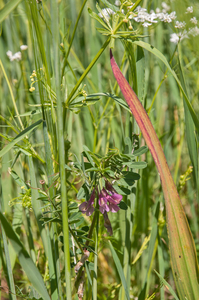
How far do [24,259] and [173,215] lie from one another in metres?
0.24

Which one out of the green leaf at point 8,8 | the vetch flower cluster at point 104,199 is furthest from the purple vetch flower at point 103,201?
the green leaf at point 8,8

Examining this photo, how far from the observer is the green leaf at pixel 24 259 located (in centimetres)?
36

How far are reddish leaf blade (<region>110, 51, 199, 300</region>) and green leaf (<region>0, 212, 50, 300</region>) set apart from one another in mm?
222

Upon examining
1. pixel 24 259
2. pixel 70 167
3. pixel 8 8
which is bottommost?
pixel 24 259

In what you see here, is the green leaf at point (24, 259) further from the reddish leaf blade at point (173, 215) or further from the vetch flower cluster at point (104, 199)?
the reddish leaf blade at point (173, 215)

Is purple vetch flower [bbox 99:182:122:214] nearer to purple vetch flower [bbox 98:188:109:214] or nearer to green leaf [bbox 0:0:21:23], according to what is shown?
purple vetch flower [bbox 98:188:109:214]

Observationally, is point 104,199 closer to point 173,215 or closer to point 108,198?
point 108,198

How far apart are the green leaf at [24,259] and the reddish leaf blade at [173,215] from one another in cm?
22

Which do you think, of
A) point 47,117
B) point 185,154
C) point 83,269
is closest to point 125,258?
point 83,269

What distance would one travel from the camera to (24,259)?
39 centimetres

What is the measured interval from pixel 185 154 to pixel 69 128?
25.7 inches

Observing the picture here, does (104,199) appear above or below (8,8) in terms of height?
below

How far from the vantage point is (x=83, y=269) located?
1.73ft

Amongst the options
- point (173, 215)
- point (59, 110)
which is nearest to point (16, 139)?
point (59, 110)
